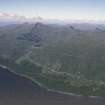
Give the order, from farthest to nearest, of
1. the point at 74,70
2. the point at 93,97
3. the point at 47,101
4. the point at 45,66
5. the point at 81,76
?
the point at 45,66 < the point at 74,70 < the point at 81,76 < the point at 93,97 < the point at 47,101

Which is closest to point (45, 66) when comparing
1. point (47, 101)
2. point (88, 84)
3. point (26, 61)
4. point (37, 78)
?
point (26, 61)

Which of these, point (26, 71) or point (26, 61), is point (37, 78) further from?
point (26, 61)

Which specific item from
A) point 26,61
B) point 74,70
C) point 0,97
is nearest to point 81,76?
point 74,70

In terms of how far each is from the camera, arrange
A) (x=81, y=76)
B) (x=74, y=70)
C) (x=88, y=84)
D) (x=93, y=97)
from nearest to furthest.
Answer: (x=93, y=97) → (x=88, y=84) → (x=81, y=76) → (x=74, y=70)

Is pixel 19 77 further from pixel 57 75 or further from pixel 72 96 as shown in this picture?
pixel 72 96

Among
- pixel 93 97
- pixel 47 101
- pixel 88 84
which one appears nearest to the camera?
pixel 47 101

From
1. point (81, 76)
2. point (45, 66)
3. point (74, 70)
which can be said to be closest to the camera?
point (81, 76)

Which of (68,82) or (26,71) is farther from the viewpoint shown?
(26,71)

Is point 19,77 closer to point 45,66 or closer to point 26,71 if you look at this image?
point 26,71

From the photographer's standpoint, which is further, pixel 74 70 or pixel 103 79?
pixel 74 70
